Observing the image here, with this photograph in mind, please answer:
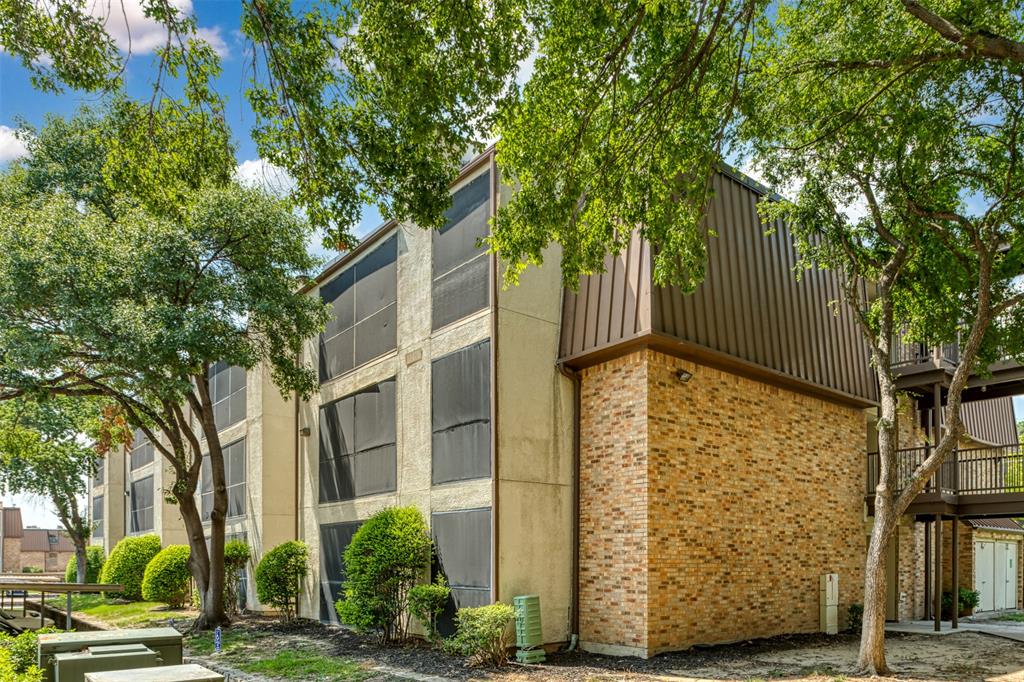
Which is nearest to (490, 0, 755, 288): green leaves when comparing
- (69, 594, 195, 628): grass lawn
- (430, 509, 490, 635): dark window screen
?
(430, 509, 490, 635): dark window screen

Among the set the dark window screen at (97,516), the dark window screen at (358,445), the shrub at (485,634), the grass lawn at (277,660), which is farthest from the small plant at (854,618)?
the dark window screen at (97,516)

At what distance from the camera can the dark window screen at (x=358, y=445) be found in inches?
602

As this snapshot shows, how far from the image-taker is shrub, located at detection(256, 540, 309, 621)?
17.0 meters

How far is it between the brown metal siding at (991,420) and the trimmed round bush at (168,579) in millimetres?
23028

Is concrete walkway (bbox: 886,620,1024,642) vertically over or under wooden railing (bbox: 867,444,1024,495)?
under

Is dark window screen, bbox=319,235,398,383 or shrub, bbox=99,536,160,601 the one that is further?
shrub, bbox=99,536,160,601

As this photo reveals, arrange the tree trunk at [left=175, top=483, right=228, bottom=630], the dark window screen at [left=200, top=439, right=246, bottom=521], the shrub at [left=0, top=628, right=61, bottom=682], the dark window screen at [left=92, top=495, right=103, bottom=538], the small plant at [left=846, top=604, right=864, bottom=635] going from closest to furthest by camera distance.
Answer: the shrub at [left=0, top=628, right=61, bottom=682], the small plant at [left=846, top=604, right=864, bottom=635], the tree trunk at [left=175, top=483, right=228, bottom=630], the dark window screen at [left=200, top=439, right=246, bottom=521], the dark window screen at [left=92, top=495, right=103, bottom=538]

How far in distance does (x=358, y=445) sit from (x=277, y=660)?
5098 mm

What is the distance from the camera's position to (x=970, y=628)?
653 inches

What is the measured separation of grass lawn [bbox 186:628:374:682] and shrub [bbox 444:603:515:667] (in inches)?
57.9

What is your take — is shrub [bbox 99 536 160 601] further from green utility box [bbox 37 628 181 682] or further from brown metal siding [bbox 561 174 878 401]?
green utility box [bbox 37 628 181 682]

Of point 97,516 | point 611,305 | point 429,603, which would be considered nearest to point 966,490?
point 611,305

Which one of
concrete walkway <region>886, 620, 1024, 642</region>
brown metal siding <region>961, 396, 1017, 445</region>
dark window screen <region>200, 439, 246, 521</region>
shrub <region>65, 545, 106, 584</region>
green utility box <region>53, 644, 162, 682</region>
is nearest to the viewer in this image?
green utility box <region>53, 644, 162, 682</region>

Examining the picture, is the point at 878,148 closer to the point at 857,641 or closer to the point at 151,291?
the point at 857,641
